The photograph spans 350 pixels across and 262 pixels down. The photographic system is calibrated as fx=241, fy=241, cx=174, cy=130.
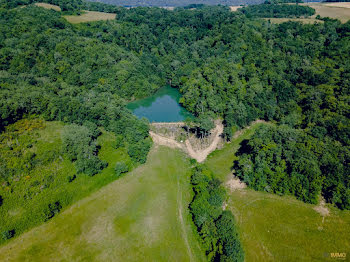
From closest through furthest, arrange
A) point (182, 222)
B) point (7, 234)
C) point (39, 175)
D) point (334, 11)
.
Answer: point (7, 234)
point (182, 222)
point (39, 175)
point (334, 11)

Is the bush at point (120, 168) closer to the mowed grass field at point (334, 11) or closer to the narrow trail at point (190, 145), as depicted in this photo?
the narrow trail at point (190, 145)

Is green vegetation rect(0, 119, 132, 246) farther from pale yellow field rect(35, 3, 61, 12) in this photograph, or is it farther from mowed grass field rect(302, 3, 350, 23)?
mowed grass field rect(302, 3, 350, 23)

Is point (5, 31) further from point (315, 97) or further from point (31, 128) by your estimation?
point (315, 97)

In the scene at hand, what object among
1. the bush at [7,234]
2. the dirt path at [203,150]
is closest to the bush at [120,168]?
the dirt path at [203,150]

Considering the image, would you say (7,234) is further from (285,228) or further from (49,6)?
(49,6)

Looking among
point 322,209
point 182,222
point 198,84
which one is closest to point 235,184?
point 182,222

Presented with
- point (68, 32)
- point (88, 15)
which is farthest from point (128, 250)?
point (88, 15)

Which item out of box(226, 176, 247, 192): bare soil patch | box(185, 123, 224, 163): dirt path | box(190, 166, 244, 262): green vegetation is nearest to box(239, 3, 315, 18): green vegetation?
box(185, 123, 224, 163): dirt path

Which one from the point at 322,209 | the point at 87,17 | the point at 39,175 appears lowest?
the point at 322,209
